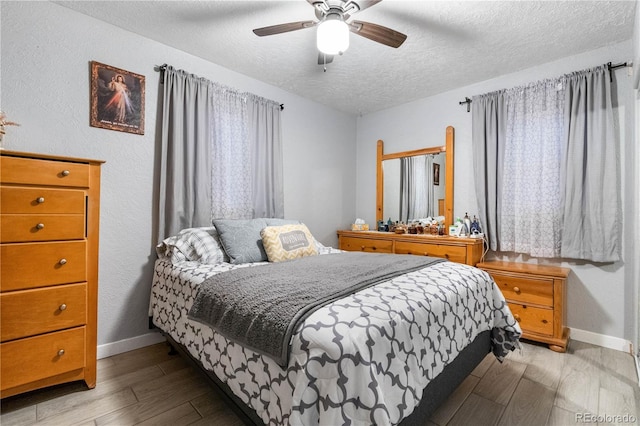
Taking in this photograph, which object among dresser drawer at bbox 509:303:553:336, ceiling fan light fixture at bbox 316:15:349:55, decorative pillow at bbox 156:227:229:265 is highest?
ceiling fan light fixture at bbox 316:15:349:55

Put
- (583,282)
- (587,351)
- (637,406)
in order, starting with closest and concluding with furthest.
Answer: (637,406) < (587,351) < (583,282)

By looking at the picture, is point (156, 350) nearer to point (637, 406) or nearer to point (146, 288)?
point (146, 288)

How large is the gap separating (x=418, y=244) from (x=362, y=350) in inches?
93.4

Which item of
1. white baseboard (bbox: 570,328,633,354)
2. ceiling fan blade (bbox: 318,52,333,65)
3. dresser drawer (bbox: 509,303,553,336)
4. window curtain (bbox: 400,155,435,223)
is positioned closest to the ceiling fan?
ceiling fan blade (bbox: 318,52,333,65)

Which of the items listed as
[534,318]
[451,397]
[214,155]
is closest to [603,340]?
[534,318]

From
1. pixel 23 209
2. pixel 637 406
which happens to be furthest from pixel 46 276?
pixel 637 406

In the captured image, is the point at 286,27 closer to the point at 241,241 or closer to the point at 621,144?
the point at 241,241

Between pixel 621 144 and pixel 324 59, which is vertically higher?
pixel 324 59

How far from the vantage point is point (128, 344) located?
7.57ft

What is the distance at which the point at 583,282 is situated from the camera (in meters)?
2.55

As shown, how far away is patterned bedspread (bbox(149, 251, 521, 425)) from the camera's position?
93 centimetres

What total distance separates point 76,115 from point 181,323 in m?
1.64

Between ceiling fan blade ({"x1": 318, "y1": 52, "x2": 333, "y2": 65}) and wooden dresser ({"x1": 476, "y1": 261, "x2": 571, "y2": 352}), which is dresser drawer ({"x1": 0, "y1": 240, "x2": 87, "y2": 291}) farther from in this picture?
wooden dresser ({"x1": 476, "y1": 261, "x2": 571, "y2": 352})

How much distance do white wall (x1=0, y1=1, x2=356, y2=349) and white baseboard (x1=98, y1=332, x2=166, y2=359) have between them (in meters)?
0.03
